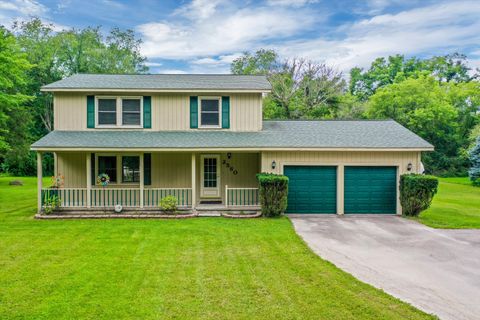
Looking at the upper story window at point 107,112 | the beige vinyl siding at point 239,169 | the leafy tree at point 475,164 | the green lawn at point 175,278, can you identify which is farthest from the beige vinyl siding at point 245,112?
the leafy tree at point 475,164

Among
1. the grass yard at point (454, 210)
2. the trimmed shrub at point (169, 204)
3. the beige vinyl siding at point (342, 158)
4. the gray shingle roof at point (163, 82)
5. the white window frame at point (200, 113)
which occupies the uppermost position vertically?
the gray shingle roof at point (163, 82)

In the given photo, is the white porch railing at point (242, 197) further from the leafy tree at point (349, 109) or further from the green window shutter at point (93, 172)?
the leafy tree at point (349, 109)

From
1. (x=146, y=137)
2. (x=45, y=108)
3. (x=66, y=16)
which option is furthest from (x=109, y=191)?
(x=66, y=16)

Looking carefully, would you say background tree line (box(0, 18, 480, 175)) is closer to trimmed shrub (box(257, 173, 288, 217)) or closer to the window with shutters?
the window with shutters

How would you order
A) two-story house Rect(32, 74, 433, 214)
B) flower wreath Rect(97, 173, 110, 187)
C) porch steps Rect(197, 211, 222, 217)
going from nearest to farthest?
1. porch steps Rect(197, 211, 222, 217)
2. two-story house Rect(32, 74, 433, 214)
3. flower wreath Rect(97, 173, 110, 187)

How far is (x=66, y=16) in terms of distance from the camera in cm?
3441

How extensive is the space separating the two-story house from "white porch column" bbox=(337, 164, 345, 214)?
0.04m

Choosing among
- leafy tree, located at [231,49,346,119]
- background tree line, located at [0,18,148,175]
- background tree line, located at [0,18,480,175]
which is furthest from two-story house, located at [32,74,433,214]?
background tree line, located at [0,18,148,175]

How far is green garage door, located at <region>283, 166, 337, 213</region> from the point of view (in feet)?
42.9

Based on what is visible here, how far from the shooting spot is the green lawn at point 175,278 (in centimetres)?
509

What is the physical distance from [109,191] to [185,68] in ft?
103

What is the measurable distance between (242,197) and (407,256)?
6.94m

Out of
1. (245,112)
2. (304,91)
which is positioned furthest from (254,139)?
(304,91)

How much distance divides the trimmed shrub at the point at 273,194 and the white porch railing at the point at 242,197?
1.24m
